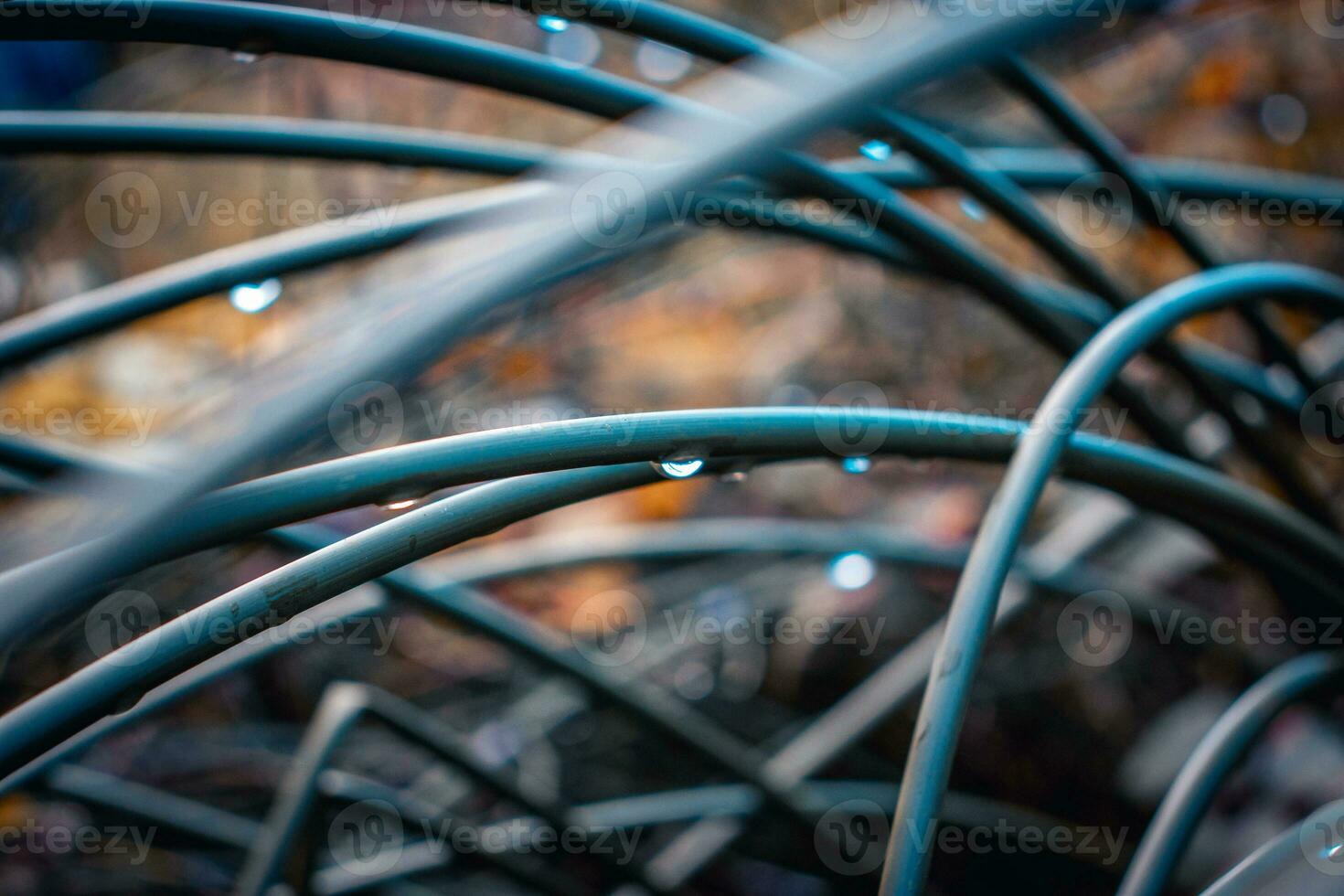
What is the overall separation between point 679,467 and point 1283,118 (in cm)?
143

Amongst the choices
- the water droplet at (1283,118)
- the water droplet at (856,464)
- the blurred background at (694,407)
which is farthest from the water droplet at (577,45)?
the water droplet at (856,464)

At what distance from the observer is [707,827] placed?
743 mm

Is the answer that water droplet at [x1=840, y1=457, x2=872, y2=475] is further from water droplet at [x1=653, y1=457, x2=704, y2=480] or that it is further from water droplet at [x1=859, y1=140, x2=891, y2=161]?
water droplet at [x1=859, y1=140, x2=891, y2=161]

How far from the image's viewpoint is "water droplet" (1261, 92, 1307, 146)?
1240 mm

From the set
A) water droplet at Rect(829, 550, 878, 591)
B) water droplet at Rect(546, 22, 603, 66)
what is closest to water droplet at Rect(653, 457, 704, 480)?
water droplet at Rect(829, 550, 878, 591)

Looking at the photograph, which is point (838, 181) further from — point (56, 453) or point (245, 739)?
point (245, 739)

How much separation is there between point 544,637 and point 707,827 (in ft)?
0.79

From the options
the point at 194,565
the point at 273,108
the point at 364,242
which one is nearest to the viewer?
the point at 364,242

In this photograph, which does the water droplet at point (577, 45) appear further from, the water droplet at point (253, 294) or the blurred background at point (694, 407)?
the water droplet at point (253, 294)

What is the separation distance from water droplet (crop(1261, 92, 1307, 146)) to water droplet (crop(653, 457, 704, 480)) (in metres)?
1.40

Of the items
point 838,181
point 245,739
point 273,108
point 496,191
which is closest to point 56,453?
point 496,191

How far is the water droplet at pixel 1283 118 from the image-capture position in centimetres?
124

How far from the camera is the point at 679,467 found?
0.27 metres

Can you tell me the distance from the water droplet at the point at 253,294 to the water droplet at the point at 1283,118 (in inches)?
55.5
